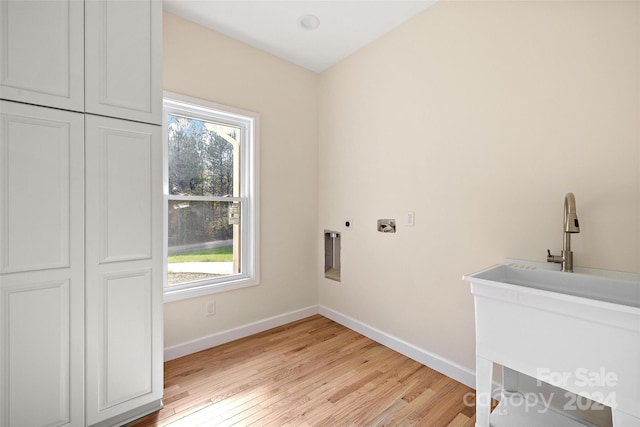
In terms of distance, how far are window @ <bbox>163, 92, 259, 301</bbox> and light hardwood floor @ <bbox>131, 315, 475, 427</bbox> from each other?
2.01 ft

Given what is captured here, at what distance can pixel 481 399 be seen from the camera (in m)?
1.42

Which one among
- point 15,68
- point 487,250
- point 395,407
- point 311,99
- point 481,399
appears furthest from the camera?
point 311,99

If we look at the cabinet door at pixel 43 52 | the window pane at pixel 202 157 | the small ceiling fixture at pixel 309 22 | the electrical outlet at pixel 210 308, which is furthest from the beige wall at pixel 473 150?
the cabinet door at pixel 43 52

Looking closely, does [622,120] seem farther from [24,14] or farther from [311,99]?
[24,14]

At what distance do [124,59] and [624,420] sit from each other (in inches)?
107

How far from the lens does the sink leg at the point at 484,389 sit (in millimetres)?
1397

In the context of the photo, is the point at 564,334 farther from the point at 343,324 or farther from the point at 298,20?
the point at 298,20

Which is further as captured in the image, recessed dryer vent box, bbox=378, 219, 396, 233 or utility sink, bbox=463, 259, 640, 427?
recessed dryer vent box, bbox=378, 219, 396, 233

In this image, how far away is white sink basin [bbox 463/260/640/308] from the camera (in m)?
1.31

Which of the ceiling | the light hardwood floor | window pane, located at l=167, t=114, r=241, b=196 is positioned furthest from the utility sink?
window pane, located at l=167, t=114, r=241, b=196

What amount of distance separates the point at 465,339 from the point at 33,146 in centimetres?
266

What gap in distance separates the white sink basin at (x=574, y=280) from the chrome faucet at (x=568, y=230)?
0.05 metres

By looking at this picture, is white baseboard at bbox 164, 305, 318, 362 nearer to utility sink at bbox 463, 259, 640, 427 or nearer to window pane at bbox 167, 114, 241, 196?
window pane at bbox 167, 114, 241, 196

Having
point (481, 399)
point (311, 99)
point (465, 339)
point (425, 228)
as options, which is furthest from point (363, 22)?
point (481, 399)
